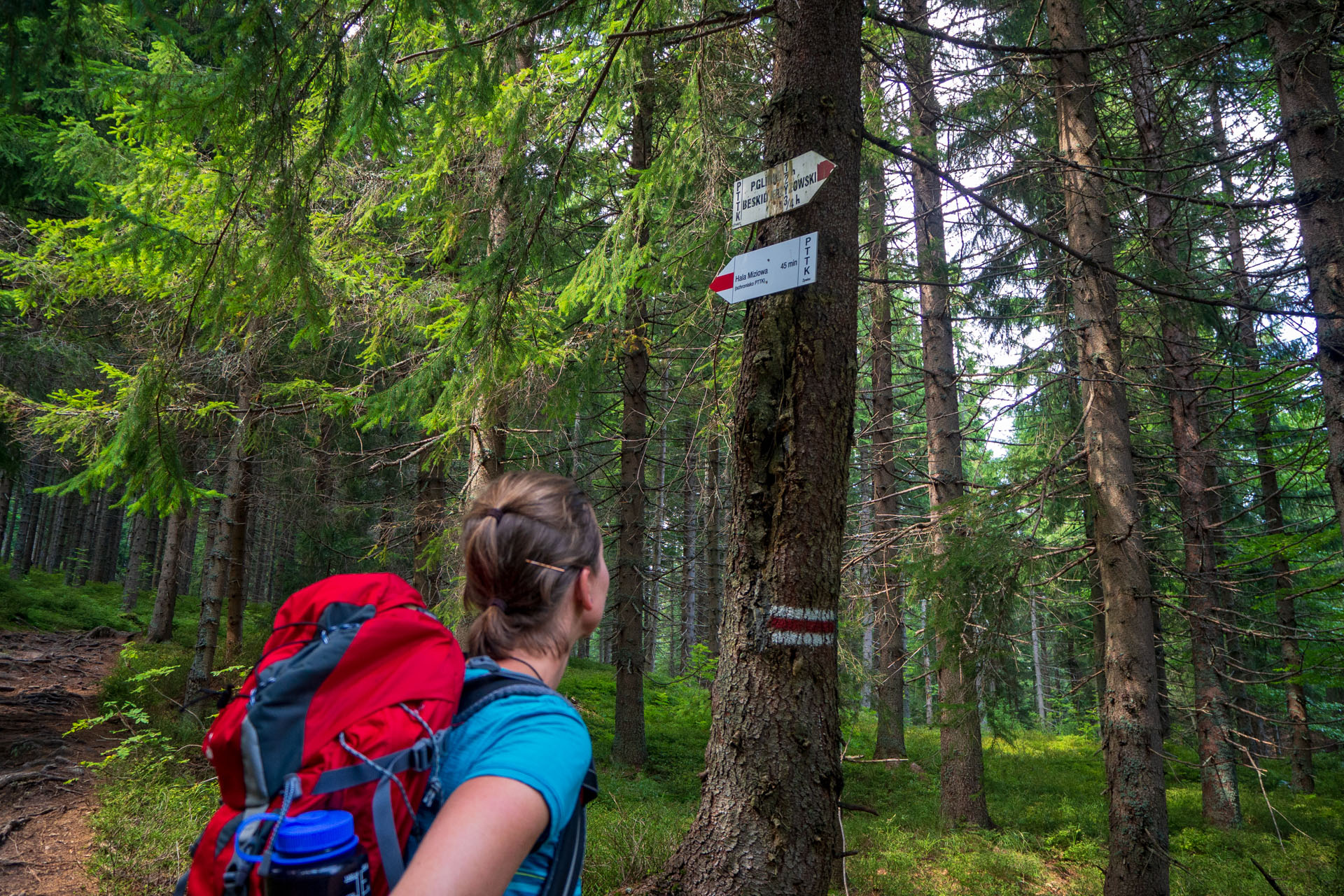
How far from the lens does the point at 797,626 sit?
2.73 m

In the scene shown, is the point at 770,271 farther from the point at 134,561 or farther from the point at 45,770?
the point at 134,561

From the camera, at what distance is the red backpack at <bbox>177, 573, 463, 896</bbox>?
3.53 feet

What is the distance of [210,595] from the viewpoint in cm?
991

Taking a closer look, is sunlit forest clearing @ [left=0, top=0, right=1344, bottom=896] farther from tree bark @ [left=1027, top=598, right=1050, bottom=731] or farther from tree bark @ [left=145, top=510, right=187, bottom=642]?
tree bark @ [left=1027, top=598, right=1050, bottom=731]

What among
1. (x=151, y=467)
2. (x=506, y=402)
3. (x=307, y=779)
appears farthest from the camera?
(x=506, y=402)

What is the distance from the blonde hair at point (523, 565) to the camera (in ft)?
4.92

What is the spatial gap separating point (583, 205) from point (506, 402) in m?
3.75

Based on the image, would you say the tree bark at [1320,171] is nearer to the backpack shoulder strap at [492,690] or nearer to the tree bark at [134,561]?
the backpack shoulder strap at [492,690]

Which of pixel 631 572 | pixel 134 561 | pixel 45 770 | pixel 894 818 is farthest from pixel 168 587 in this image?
pixel 894 818

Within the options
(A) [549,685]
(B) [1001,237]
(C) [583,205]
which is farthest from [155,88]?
(B) [1001,237]

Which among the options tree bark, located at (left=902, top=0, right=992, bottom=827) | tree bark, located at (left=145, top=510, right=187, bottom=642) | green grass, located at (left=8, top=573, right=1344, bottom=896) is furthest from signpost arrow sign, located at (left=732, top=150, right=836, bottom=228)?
tree bark, located at (left=145, top=510, right=187, bottom=642)

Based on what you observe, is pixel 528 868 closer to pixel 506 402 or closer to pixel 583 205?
pixel 506 402

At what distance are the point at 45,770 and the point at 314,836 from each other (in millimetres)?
9009

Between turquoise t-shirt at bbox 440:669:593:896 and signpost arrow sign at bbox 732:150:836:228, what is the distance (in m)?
2.34
